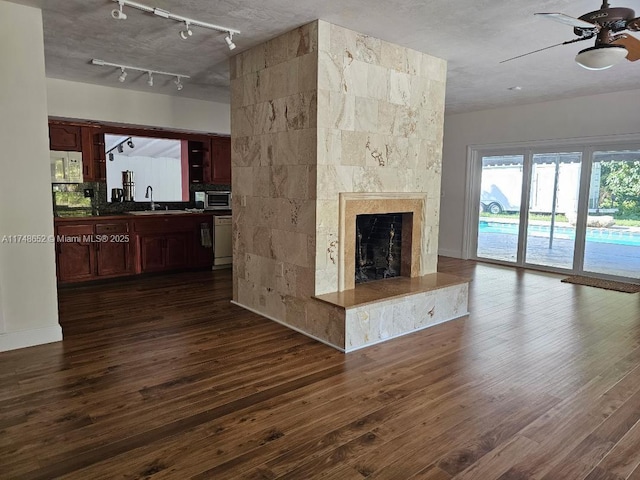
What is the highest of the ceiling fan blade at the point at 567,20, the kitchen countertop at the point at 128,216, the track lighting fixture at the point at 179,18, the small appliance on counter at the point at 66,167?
the track lighting fixture at the point at 179,18

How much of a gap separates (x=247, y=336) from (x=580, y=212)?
5580 mm

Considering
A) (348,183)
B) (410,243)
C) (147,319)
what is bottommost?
(147,319)

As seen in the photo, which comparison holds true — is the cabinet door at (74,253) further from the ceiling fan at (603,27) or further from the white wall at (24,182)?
the ceiling fan at (603,27)

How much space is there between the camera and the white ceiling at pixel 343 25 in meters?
3.22

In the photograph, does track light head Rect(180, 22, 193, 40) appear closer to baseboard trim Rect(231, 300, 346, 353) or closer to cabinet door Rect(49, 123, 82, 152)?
baseboard trim Rect(231, 300, 346, 353)

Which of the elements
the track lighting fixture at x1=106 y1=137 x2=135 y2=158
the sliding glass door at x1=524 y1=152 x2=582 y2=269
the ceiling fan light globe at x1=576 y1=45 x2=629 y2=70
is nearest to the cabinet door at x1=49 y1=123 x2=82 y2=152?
the track lighting fixture at x1=106 y1=137 x2=135 y2=158

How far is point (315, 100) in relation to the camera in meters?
3.56

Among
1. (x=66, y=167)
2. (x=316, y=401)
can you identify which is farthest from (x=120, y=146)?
(x=316, y=401)

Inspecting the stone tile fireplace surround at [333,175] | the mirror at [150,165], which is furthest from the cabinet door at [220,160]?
the stone tile fireplace surround at [333,175]

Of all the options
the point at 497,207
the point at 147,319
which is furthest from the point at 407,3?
the point at 497,207

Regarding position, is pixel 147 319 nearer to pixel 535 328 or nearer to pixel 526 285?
pixel 535 328

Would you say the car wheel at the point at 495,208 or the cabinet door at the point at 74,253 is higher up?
the car wheel at the point at 495,208

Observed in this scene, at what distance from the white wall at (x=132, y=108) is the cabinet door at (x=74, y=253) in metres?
1.53

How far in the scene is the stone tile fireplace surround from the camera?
3.63m
